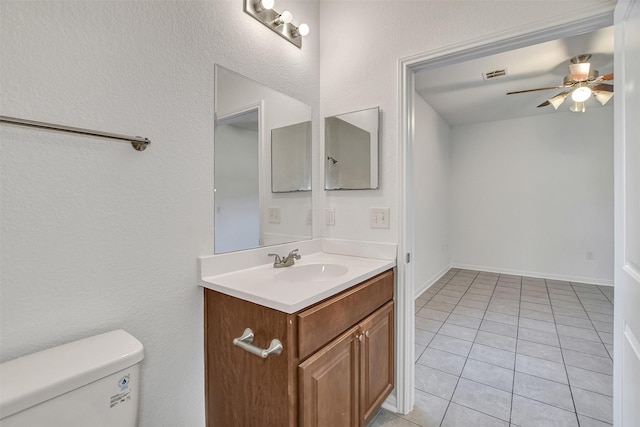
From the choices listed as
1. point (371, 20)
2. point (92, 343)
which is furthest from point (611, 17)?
point (92, 343)

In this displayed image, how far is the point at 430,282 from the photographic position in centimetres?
394

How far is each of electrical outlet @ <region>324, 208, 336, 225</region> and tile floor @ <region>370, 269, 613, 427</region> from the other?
3.75ft

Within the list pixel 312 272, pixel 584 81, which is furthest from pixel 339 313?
pixel 584 81

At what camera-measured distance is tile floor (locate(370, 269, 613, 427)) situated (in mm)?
1580

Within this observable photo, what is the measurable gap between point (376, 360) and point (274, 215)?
924 mm

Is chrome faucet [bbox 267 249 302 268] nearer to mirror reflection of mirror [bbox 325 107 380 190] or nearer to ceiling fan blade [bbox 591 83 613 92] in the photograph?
mirror reflection of mirror [bbox 325 107 380 190]

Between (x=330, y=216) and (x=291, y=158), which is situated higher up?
(x=291, y=158)

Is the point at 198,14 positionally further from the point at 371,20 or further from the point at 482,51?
the point at 482,51

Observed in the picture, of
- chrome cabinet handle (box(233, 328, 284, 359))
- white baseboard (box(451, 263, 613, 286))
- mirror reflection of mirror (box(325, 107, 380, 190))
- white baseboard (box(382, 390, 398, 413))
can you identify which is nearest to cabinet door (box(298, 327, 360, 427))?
chrome cabinet handle (box(233, 328, 284, 359))

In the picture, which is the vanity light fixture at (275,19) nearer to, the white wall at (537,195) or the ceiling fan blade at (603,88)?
the ceiling fan blade at (603,88)

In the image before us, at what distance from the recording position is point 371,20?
5.45ft

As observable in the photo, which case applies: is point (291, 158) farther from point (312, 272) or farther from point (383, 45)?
point (383, 45)

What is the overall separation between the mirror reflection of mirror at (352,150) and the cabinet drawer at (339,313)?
582mm

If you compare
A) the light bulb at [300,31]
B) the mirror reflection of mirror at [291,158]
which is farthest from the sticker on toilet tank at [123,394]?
the light bulb at [300,31]
